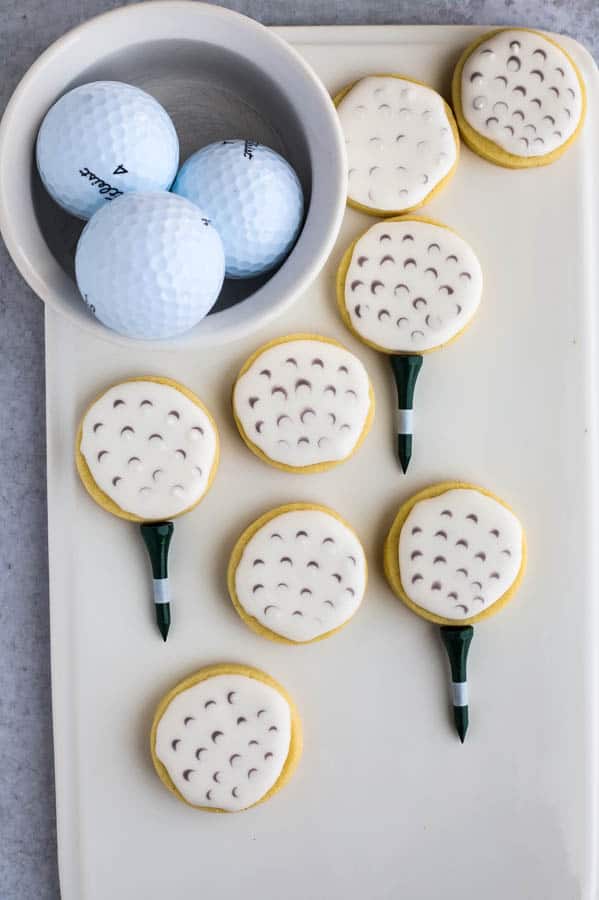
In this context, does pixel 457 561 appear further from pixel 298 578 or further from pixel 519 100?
pixel 519 100

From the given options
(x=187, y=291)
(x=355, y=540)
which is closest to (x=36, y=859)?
(x=355, y=540)

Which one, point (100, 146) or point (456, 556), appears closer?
point (100, 146)

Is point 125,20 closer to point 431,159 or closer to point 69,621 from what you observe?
point 431,159

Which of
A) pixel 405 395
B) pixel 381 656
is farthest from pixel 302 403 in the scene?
pixel 381 656

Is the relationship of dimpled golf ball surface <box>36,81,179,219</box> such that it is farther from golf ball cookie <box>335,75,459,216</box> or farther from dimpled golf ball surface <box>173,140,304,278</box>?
golf ball cookie <box>335,75,459,216</box>

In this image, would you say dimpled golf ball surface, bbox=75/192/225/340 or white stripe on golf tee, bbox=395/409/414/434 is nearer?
dimpled golf ball surface, bbox=75/192/225/340

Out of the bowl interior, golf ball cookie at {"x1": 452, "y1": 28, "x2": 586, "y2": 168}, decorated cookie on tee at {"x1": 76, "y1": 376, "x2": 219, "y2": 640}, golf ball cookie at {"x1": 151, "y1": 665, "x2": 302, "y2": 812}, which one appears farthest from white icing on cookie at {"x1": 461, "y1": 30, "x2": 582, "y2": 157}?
golf ball cookie at {"x1": 151, "y1": 665, "x2": 302, "y2": 812}
